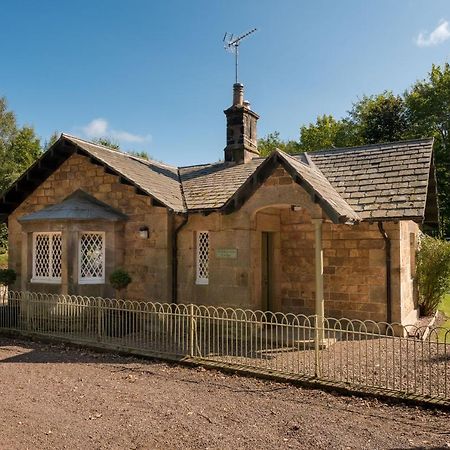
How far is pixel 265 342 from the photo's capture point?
10.5 m

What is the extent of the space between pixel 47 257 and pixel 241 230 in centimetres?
645

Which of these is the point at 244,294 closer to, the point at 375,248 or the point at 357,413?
the point at 375,248

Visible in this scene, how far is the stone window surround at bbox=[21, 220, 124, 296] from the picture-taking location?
12523mm

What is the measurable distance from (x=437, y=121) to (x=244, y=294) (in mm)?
33037

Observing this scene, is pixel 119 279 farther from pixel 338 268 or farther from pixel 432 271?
pixel 432 271

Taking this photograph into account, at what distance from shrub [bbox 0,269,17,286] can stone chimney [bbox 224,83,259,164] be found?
897cm

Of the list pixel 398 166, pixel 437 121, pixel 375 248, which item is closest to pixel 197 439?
pixel 375 248

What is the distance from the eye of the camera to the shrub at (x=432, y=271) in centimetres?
1470

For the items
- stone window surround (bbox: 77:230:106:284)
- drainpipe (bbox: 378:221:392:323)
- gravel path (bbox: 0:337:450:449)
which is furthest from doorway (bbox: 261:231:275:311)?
stone window surround (bbox: 77:230:106:284)

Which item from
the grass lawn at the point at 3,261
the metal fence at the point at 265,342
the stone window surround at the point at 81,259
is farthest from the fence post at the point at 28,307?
the grass lawn at the point at 3,261

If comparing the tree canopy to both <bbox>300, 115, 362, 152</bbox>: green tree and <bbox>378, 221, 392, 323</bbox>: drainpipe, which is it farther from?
<bbox>378, 221, 392, 323</bbox>: drainpipe

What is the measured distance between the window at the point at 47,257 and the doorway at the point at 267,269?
20.6 feet

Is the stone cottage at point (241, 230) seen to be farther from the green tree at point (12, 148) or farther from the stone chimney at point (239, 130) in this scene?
the green tree at point (12, 148)

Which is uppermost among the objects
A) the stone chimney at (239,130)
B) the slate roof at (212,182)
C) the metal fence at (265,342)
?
the stone chimney at (239,130)
